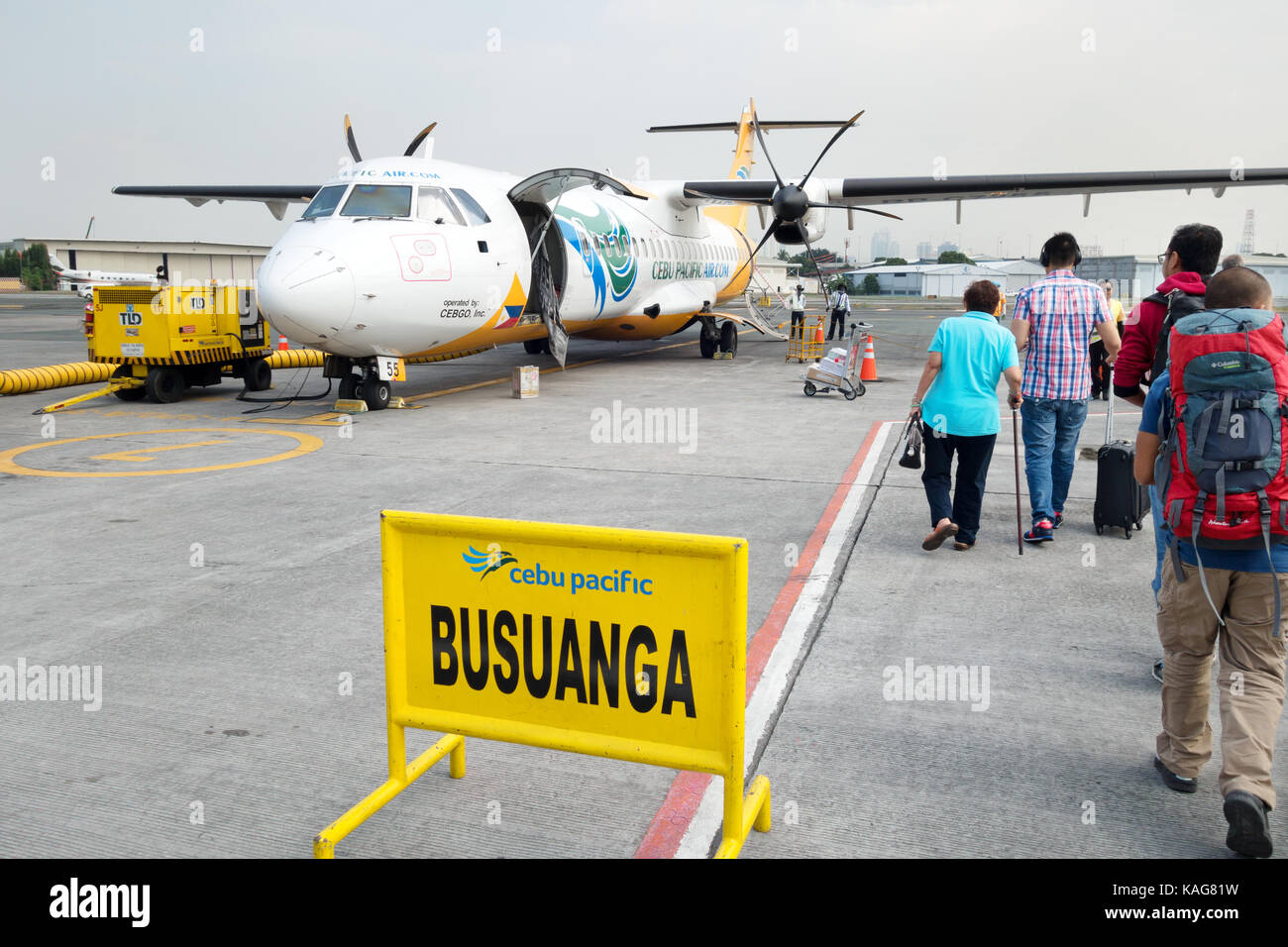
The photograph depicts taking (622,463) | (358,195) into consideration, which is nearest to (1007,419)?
(622,463)

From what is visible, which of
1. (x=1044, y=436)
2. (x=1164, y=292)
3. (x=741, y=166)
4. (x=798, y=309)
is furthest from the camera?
(x=741, y=166)

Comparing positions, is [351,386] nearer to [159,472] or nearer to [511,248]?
[511,248]

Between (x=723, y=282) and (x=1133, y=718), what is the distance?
2062 cm

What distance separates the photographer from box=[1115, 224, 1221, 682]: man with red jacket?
4.59 m

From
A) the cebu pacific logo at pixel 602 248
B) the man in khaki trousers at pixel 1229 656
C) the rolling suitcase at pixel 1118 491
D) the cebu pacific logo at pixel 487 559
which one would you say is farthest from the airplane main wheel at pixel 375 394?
the man in khaki trousers at pixel 1229 656

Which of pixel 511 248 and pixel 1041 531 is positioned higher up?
pixel 511 248

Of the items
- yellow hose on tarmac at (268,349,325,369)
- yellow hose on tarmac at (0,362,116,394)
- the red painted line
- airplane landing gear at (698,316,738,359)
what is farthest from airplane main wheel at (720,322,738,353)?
the red painted line

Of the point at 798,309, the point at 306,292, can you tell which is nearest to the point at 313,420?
the point at 306,292

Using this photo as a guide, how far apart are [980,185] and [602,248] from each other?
307 inches

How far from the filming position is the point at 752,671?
4.72m

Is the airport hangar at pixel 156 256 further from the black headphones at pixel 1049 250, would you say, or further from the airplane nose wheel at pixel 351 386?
the black headphones at pixel 1049 250

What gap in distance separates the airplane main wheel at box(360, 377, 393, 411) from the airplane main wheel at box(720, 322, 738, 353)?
34.9 ft

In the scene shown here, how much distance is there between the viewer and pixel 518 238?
14336mm
